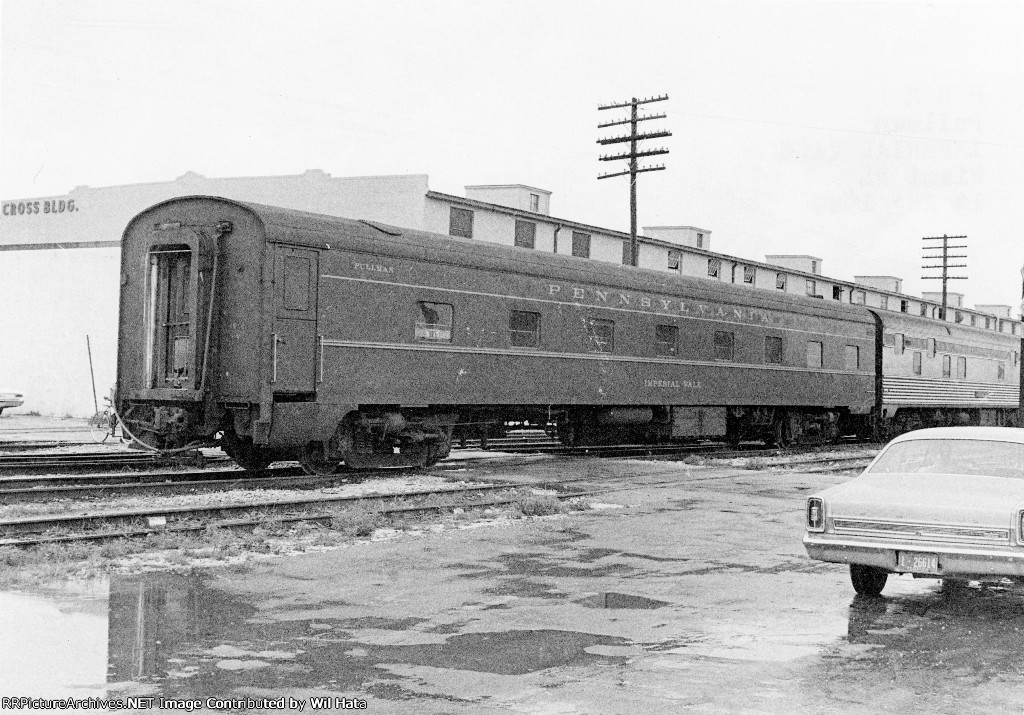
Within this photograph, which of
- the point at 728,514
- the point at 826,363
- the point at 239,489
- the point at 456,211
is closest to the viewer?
the point at 728,514

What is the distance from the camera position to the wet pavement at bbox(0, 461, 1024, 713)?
5.84 m

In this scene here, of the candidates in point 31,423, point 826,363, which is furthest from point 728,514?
point 31,423

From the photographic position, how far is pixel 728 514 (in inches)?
540

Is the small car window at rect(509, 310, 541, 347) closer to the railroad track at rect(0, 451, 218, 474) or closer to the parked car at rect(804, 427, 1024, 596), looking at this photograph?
the railroad track at rect(0, 451, 218, 474)

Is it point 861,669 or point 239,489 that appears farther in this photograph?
point 239,489

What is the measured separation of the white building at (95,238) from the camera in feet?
124

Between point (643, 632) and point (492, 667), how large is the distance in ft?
4.25

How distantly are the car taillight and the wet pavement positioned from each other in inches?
20.8

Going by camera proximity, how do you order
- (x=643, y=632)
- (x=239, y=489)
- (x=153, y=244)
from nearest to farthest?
(x=643, y=632) → (x=239, y=489) → (x=153, y=244)

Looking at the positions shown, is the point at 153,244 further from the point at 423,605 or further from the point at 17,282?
the point at 17,282

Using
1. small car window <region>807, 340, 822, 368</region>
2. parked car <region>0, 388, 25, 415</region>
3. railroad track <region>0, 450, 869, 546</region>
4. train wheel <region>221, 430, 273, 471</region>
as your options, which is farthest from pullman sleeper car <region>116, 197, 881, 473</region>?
parked car <region>0, 388, 25, 415</region>

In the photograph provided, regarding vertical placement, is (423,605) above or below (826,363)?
below

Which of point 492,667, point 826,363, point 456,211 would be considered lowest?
point 492,667

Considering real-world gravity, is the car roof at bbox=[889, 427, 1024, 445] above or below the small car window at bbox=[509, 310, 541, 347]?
below
